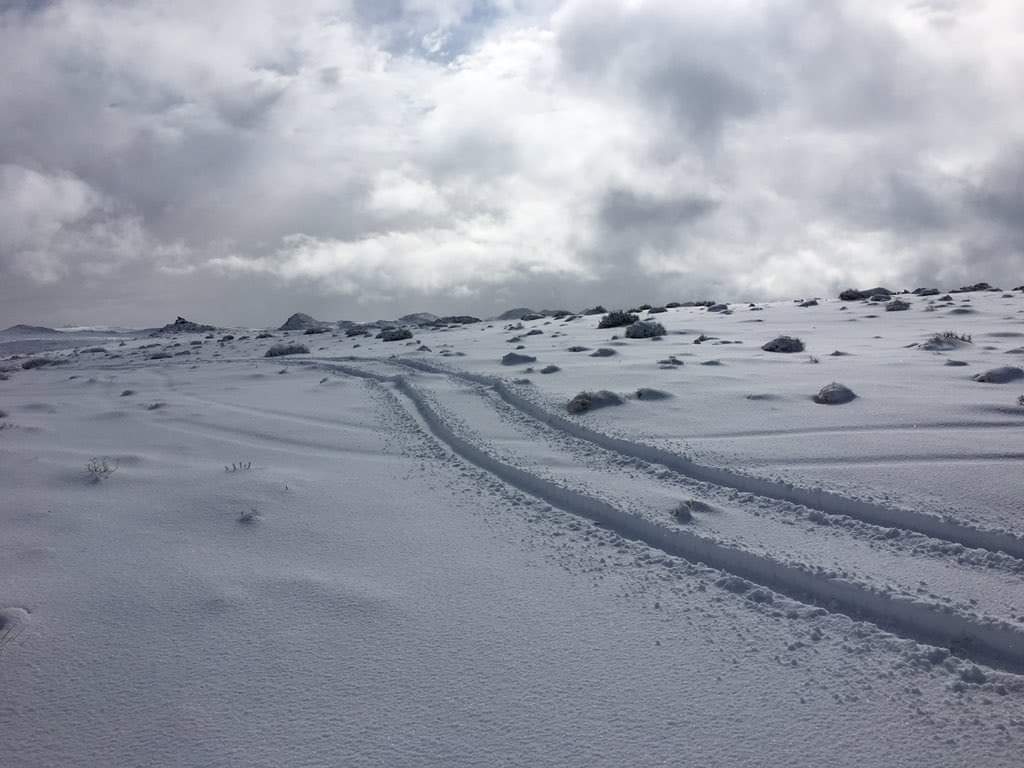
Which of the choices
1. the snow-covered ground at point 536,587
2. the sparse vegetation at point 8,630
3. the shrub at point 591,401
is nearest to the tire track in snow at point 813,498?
the snow-covered ground at point 536,587

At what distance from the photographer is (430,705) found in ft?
10.2

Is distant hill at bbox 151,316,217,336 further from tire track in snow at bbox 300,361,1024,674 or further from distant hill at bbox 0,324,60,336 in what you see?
tire track in snow at bbox 300,361,1024,674

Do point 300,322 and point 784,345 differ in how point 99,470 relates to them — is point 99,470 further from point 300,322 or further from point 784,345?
point 300,322

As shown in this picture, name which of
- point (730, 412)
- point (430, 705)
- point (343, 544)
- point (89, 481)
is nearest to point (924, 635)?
point (430, 705)

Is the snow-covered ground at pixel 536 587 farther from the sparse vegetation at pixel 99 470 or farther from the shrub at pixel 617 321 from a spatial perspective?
the shrub at pixel 617 321

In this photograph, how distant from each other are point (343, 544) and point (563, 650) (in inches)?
83.2

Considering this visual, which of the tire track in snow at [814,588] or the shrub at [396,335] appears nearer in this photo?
the tire track in snow at [814,588]

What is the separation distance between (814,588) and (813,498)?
146 cm

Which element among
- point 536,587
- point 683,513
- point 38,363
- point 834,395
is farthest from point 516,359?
point 38,363

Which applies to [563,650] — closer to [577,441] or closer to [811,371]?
[577,441]

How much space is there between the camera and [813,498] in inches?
212

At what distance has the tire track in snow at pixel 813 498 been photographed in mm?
4461

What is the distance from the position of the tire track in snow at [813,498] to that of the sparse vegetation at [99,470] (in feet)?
15.6

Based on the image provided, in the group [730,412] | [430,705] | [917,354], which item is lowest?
[430,705]
